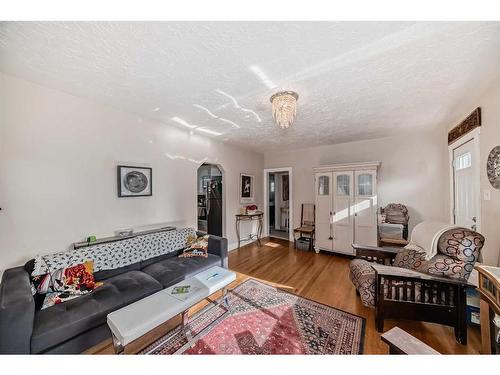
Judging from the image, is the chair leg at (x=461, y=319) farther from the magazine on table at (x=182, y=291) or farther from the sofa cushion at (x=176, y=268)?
the sofa cushion at (x=176, y=268)

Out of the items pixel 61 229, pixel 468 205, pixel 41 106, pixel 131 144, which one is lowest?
pixel 61 229

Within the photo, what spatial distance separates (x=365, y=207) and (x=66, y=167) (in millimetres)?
4608

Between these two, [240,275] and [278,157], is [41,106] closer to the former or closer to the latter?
[240,275]

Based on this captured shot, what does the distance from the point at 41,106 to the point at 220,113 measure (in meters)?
1.92

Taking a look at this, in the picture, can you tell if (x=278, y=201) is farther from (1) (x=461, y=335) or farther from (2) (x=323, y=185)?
(1) (x=461, y=335)

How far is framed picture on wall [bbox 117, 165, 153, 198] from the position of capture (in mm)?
2584

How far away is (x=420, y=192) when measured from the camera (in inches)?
141

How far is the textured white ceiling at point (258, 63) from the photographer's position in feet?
4.18

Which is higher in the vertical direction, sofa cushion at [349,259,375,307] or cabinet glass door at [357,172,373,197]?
cabinet glass door at [357,172,373,197]

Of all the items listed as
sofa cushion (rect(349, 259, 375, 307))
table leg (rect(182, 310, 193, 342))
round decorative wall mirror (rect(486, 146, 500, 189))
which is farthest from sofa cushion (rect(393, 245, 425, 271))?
table leg (rect(182, 310, 193, 342))

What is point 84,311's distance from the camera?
1.49m

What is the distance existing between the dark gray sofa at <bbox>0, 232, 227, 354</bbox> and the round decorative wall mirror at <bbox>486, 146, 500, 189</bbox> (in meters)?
3.44

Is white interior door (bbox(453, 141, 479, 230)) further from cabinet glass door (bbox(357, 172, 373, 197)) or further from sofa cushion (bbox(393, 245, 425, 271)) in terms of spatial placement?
cabinet glass door (bbox(357, 172, 373, 197))
